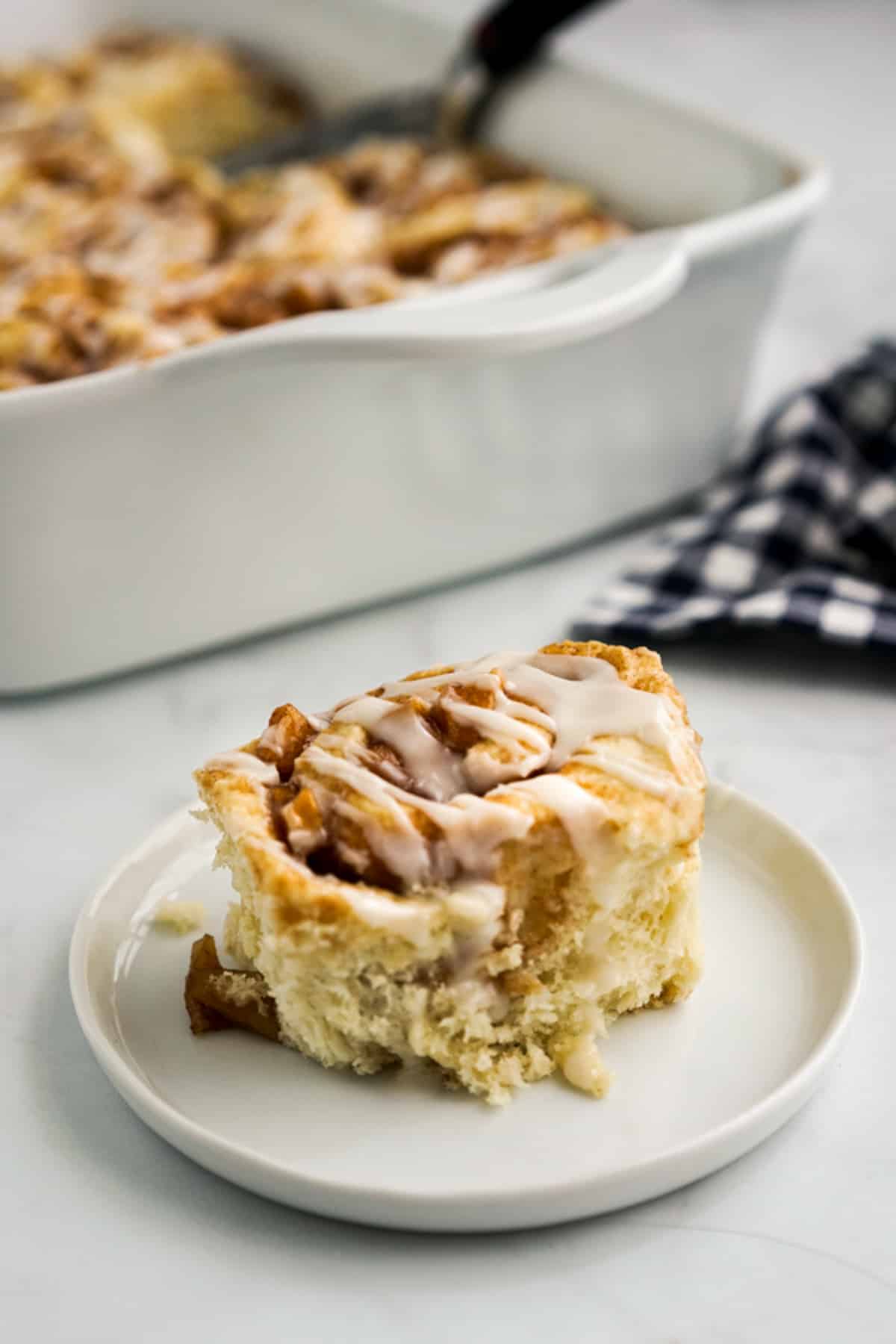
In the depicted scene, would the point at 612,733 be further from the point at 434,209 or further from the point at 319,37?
the point at 319,37

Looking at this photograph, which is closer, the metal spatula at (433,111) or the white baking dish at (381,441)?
the white baking dish at (381,441)

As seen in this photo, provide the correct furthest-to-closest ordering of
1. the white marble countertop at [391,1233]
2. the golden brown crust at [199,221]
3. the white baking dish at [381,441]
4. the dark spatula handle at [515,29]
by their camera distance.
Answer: the dark spatula handle at [515,29] < the golden brown crust at [199,221] < the white baking dish at [381,441] < the white marble countertop at [391,1233]

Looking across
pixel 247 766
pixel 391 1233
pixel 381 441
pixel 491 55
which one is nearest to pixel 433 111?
pixel 491 55

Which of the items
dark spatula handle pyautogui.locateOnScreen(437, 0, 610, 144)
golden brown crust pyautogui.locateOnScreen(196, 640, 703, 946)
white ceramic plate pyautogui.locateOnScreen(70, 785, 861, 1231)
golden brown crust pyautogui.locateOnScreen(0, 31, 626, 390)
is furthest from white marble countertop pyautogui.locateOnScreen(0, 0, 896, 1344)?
dark spatula handle pyautogui.locateOnScreen(437, 0, 610, 144)

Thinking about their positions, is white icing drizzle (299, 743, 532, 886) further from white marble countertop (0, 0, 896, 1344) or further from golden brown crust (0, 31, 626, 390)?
golden brown crust (0, 31, 626, 390)

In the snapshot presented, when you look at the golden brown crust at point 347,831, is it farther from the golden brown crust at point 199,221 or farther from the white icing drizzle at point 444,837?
the golden brown crust at point 199,221

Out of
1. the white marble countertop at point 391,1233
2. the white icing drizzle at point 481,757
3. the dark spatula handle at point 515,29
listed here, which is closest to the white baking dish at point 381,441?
the white marble countertop at point 391,1233
